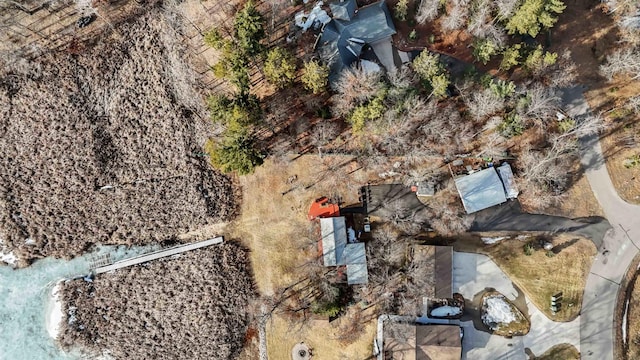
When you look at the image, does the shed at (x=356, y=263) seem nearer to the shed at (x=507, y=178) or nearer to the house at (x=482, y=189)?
the house at (x=482, y=189)

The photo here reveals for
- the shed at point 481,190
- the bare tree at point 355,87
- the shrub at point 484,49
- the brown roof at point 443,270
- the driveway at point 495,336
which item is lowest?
the driveway at point 495,336

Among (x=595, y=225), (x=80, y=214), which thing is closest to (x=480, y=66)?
(x=595, y=225)

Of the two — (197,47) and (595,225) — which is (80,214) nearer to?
(197,47)

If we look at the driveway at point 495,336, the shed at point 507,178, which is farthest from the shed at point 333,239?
the shed at point 507,178

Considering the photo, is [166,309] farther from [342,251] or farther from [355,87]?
[355,87]

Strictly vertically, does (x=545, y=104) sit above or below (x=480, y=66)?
below

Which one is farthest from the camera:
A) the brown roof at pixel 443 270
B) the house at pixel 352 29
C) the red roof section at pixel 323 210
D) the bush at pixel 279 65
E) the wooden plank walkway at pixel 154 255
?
the wooden plank walkway at pixel 154 255

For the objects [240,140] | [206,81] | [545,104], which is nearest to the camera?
[240,140]
